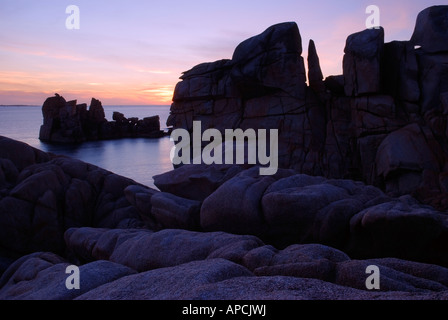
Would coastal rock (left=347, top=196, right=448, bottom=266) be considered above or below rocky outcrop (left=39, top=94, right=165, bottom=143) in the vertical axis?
below

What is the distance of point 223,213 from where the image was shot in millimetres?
12750

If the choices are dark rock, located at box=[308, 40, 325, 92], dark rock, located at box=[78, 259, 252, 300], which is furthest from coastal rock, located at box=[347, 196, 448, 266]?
dark rock, located at box=[308, 40, 325, 92]

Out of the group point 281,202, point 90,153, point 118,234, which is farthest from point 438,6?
point 90,153

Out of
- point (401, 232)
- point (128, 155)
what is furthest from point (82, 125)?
point (401, 232)

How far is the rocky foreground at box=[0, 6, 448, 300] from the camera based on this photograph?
6.80m

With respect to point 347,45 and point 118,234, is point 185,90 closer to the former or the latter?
point 347,45

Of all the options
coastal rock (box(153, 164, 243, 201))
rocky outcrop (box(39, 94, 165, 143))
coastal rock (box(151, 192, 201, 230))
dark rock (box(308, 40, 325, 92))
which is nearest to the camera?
coastal rock (box(151, 192, 201, 230))

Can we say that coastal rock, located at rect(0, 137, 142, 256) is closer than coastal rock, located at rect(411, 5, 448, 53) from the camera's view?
Yes

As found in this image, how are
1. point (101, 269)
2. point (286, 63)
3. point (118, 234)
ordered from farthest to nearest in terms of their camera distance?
1. point (286, 63)
2. point (118, 234)
3. point (101, 269)

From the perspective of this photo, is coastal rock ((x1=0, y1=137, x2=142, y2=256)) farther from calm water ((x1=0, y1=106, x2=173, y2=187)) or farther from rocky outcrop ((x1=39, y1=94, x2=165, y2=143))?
rocky outcrop ((x1=39, y1=94, x2=165, y2=143))

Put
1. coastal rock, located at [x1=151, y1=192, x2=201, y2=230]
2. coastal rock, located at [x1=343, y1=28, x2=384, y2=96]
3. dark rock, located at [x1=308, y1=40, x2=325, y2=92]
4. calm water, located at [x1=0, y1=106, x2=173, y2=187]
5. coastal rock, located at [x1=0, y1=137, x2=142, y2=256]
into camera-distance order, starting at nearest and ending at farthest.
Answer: coastal rock, located at [x1=151, y1=192, x2=201, y2=230]
coastal rock, located at [x1=0, y1=137, x2=142, y2=256]
coastal rock, located at [x1=343, y1=28, x2=384, y2=96]
dark rock, located at [x1=308, y1=40, x2=325, y2=92]
calm water, located at [x1=0, y1=106, x2=173, y2=187]

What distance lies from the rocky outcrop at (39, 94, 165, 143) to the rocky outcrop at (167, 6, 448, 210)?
147ft

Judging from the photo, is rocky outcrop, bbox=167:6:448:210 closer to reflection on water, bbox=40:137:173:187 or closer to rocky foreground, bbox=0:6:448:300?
rocky foreground, bbox=0:6:448:300
